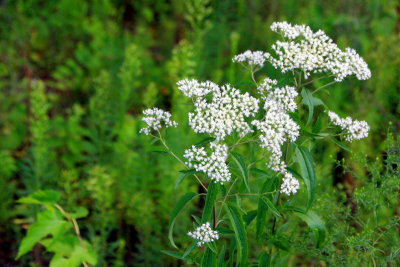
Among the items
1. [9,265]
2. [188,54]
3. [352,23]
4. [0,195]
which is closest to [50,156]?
[0,195]

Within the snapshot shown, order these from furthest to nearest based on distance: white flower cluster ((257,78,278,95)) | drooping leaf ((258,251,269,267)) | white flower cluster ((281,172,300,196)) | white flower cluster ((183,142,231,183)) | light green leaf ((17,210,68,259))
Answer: light green leaf ((17,210,68,259)), drooping leaf ((258,251,269,267)), white flower cluster ((257,78,278,95)), white flower cluster ((281,172,300,196)), white flower cluster ((183,142,231,183))

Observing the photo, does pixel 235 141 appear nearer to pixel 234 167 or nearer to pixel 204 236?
pixel 234 167

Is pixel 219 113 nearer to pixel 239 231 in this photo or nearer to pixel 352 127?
pixel 239 231

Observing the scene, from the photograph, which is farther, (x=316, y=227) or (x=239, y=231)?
(x=316, y=227)

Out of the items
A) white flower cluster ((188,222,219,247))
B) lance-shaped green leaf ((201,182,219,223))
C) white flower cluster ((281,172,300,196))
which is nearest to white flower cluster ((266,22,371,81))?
white flower cluster ((281,172,300,196))

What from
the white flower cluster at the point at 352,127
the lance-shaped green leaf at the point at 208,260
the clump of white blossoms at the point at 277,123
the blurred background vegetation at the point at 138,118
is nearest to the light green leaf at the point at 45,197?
the blurred background vegetation at the point at 138,118

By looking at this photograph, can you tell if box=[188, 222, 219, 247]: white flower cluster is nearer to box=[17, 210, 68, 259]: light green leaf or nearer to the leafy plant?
the leafy plant

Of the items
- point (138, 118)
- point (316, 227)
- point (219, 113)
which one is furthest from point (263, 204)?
point (138, 118)
